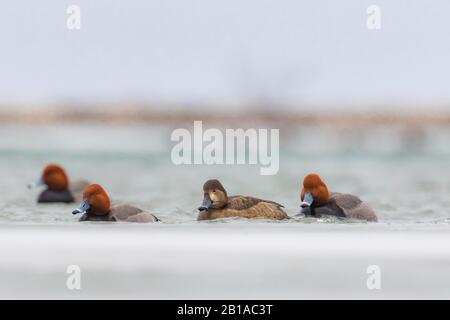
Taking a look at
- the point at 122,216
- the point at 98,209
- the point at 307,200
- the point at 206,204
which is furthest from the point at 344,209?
the point at 98,209

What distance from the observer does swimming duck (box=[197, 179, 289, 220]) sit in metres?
3.73

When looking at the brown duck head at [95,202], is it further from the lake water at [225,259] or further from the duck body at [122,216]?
the lake water at [225,259]

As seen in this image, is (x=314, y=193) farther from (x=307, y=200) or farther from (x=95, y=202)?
(x=95, y=202)

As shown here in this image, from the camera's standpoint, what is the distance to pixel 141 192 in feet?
20.2

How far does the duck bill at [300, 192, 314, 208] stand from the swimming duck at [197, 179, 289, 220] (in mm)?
99

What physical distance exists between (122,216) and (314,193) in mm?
879

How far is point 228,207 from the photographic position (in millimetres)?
3754

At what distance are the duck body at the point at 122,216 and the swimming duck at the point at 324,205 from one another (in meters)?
0.70

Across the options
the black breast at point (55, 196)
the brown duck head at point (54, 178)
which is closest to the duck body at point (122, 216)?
the black breast at point (55, 196)

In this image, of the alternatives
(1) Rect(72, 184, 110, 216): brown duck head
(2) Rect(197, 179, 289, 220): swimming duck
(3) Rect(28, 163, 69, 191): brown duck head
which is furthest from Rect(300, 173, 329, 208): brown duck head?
(3) Rect(28, 163, 69, 191): brown duck head

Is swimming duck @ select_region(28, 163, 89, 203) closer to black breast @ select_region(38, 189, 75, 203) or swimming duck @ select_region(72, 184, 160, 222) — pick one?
black breast @ select_region(38, 189, 75, 203)


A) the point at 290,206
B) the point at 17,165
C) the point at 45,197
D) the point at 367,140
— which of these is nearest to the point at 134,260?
the point at 290,206

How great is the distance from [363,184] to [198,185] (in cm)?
136

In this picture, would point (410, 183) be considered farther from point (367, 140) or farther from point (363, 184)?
point (367, 140)
